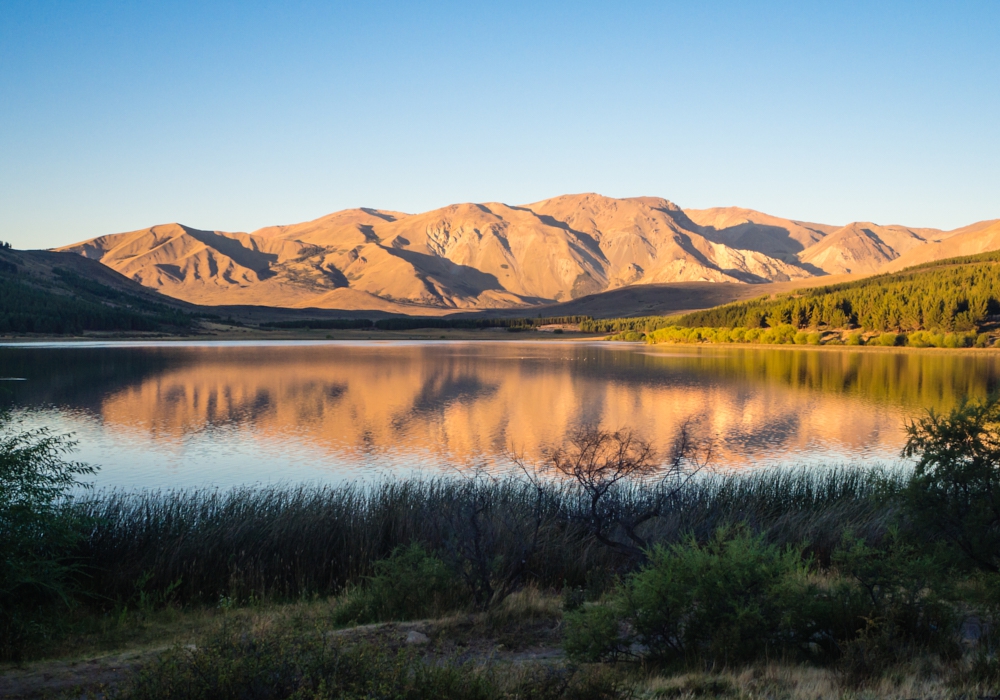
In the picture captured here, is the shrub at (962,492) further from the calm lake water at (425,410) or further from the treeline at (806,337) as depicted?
the treeline at (806,337)

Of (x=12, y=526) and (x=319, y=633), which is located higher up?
(x=12, y=526)

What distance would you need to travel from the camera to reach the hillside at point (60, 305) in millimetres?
116919

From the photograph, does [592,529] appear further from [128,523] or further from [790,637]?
[128,523]

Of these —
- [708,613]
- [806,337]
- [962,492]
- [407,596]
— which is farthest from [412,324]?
[708,613]

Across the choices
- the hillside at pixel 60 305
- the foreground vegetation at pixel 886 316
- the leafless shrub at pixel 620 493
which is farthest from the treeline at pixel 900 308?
the hillside at pixel 60 305

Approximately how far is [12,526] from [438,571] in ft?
17.3

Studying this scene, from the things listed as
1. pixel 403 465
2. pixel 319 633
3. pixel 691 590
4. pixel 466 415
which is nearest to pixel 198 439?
pixel 403 465

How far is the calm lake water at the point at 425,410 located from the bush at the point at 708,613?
1418 centimetres

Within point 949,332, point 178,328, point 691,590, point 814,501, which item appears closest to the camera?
point 691,590

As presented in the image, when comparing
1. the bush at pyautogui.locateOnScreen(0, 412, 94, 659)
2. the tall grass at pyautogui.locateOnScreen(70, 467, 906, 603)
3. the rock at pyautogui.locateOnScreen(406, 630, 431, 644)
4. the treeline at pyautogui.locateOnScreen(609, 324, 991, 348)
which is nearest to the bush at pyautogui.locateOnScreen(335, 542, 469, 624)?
the tall grass at pyautogui.locateOnScreen(70, 467, 906, 603)

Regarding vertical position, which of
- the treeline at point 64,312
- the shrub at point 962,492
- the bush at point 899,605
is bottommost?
the bush at point 899,605

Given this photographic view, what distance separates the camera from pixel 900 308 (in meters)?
97.5

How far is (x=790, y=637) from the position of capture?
7438 millimetres

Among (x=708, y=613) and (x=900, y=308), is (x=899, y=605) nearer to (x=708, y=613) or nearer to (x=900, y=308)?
(x=708, y=613)
